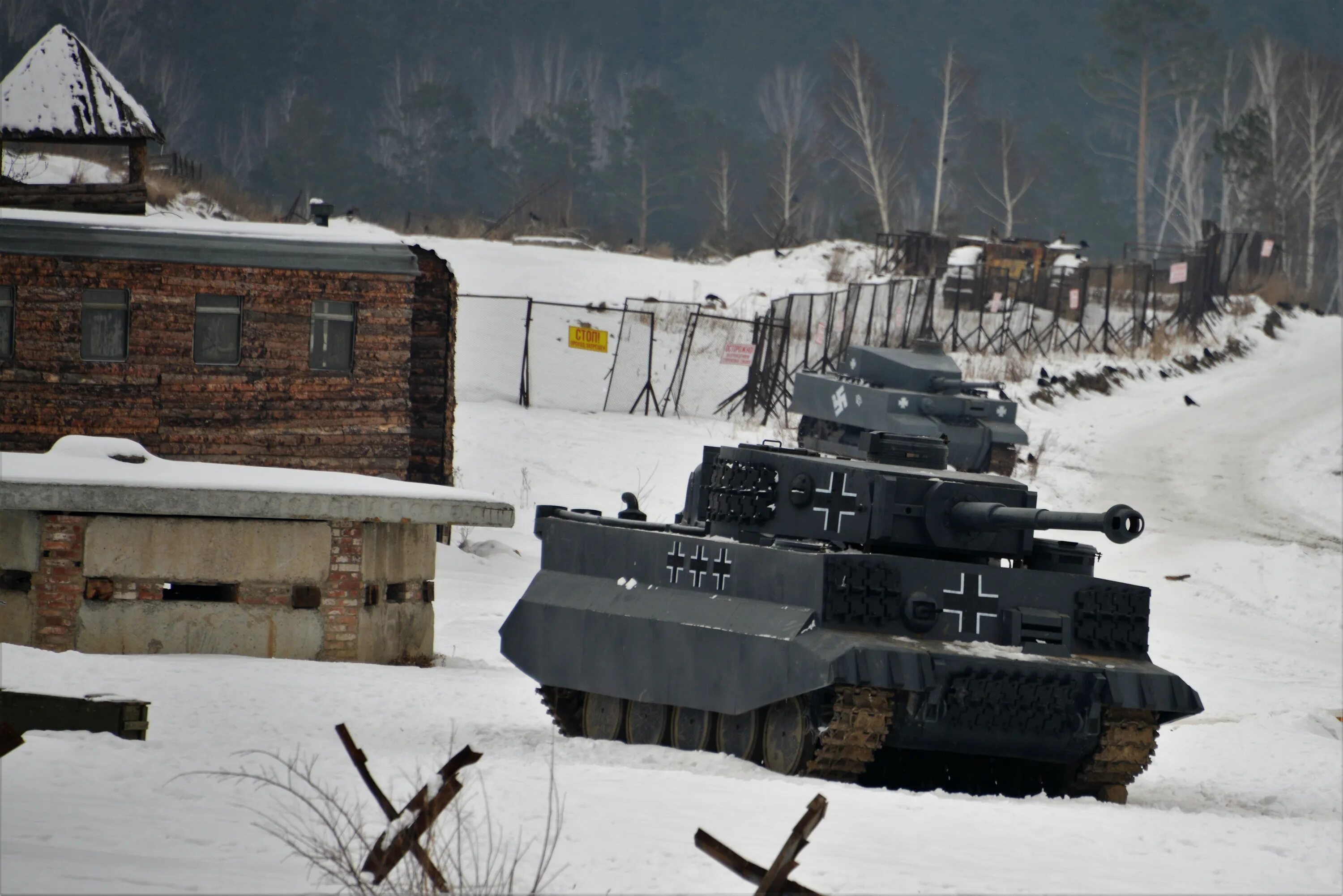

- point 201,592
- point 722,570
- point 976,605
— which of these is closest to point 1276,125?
point 201,592

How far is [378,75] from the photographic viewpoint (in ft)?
264

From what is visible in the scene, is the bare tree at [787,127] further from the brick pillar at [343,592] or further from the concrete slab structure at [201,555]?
the brick pillar at [343,592]

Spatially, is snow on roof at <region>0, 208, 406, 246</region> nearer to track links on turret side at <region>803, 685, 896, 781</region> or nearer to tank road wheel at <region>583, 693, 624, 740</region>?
tank road wheel at <region>583, 693, 624, 740</region>

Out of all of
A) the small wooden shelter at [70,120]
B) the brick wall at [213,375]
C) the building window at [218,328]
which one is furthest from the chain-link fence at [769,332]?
the building window at [218,328]

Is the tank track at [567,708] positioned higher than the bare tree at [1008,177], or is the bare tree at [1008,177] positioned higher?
the bare tree at [1008,177]

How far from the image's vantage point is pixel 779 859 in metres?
5.83

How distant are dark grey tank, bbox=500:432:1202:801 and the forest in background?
3870cm

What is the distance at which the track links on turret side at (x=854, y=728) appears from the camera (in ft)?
33.2

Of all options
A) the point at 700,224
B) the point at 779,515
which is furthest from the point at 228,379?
the point at 700,224

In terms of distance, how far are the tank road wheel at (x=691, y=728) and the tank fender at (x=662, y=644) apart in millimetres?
141

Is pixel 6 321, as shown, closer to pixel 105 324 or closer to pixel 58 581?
pixel 105 324

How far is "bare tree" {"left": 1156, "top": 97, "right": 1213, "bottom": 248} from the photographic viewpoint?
66000 millimetres

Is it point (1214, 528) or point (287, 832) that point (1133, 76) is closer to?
point (1214, 528)

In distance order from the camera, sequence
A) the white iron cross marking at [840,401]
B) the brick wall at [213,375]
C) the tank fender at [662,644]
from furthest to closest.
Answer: the white iron cross marking at [840,401]
the brick wall at [213,375]
the tank fender at [662,644]
